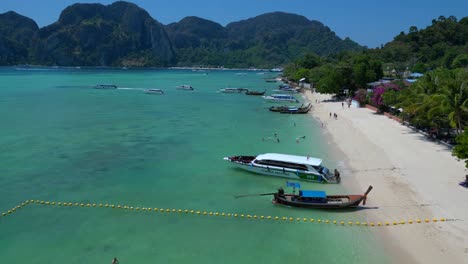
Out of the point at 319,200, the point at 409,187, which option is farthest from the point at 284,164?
the point at 409,187

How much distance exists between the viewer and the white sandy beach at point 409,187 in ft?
67.2

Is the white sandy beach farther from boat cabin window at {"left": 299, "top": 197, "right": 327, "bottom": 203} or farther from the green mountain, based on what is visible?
the green mountain

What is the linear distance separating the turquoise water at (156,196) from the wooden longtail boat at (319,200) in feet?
1.67

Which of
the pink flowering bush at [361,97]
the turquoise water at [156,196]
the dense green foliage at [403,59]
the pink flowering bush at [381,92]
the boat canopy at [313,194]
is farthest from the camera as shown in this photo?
the dense green foliage at [403,59]

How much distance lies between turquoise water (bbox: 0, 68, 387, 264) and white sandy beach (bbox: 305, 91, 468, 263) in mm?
1783

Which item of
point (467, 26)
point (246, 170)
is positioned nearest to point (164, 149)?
point (246, 170)

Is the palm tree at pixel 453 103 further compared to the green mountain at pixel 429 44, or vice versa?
the green mountain at pixel 429 44

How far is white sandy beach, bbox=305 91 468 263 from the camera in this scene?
20484 millimetres

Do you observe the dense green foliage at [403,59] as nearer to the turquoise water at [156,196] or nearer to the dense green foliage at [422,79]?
the dense green foliage at [422,79]

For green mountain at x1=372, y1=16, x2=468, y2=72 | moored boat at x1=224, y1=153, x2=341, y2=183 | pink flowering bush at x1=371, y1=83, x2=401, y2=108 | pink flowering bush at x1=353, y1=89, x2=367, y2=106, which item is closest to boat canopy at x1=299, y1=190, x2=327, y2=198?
moored boat at x1=224, y1=153, x2=341, y2=183

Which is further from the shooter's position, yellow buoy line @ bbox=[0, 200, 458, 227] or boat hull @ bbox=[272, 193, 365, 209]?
boat hull @ bbox=[272, 193, 365, 209]

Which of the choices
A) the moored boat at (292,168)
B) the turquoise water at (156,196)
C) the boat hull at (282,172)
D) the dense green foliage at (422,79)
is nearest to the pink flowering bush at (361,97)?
the dense green foliage at (422,79)

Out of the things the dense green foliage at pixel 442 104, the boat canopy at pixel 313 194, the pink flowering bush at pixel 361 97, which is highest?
the dense green foliage at pixel 442 104

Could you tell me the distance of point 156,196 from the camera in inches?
1112
